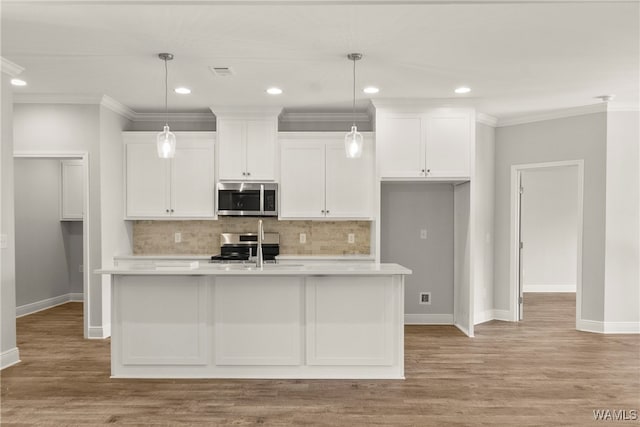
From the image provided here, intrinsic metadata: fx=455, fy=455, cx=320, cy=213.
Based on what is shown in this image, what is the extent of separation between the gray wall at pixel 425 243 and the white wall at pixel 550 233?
11.3 ft

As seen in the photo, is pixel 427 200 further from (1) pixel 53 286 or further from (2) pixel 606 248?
(1) pixel 53 286

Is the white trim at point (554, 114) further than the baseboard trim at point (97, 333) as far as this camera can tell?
Yes

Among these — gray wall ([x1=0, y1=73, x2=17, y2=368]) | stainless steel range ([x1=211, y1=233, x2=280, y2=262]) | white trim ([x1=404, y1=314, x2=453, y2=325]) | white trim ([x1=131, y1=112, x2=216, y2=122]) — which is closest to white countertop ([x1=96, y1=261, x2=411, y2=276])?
gray wall ([x1=0, y1=73, x2=17, y2=368])

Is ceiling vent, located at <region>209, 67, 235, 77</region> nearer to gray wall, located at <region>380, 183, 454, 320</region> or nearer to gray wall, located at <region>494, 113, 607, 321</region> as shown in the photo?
gray wall, located at <region>380, 183, 454, 320</region>

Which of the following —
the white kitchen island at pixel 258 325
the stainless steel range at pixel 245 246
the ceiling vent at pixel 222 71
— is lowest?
the white kitchen island at pixel 258 325

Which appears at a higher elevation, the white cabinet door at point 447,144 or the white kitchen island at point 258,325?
the white cabinet door at point 447,144

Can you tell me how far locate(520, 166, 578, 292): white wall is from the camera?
8609mm

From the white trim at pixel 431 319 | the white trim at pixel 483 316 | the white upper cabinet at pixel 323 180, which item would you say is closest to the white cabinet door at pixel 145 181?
the white upper cabinet at pixel 323 180

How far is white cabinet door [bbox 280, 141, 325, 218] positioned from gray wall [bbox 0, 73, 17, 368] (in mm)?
2820

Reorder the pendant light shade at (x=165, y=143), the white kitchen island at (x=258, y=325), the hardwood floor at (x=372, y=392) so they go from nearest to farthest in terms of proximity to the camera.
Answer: the hardwood floor at (x=372, y=392), the pendant light shade at (x=165, y=143), the white kitchen island at (x=258, y=325)

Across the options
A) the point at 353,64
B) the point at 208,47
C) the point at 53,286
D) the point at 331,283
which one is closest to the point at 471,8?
the point at 353,64

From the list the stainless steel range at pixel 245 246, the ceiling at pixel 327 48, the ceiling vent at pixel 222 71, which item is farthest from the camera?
the stainless steel range at pixel 245 246

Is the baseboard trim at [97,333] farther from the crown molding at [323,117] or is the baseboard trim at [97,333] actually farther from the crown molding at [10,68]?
the crown molding at [323,117]

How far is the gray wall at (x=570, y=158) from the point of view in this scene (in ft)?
18.0
